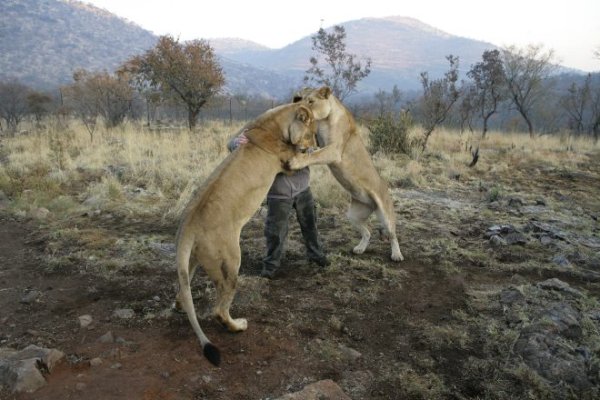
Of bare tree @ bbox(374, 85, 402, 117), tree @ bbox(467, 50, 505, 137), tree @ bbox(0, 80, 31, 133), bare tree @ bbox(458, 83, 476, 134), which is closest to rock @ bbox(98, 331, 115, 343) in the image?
tree @ bbox(0, 80, 31, 133)

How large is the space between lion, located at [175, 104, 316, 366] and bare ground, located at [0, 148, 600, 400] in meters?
0.40

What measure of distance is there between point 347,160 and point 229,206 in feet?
7.06

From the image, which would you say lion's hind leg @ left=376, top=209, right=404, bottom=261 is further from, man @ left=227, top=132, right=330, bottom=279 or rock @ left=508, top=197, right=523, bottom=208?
rock @ left=508, top=197, right=523, bottom=208

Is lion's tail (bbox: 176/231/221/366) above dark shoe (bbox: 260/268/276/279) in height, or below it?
above

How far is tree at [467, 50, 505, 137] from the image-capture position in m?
27.0

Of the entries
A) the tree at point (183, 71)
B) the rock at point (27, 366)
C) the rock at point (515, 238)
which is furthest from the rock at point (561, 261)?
the tree at point (183, 71)

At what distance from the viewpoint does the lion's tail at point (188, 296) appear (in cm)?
322

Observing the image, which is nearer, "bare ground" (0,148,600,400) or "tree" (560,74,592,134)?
"bare ground" (0,148,600,400)

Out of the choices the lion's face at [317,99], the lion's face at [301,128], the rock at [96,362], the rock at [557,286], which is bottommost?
the rock at [96,362]

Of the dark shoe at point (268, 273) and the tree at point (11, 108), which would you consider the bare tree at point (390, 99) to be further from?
the dark shoe at point (268, 273)

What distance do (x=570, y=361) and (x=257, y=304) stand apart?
277 centimetres

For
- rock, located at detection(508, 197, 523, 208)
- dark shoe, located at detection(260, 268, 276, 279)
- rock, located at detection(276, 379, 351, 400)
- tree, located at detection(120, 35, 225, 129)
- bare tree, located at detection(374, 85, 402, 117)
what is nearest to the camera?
rock, located at detection(276, 379, 351, 400)

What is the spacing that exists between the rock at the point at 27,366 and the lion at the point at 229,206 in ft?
3.41

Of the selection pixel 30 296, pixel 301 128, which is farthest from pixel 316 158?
pixel 30 296
